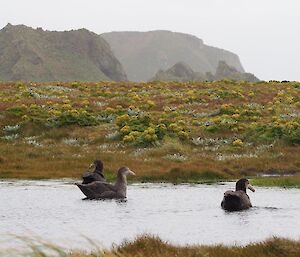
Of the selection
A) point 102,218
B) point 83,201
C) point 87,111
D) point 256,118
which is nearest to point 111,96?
point 87,111

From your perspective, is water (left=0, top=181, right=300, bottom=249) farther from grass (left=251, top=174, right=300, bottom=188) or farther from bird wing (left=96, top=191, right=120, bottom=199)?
grass (left=251, top=174, right=300, bottom=188)

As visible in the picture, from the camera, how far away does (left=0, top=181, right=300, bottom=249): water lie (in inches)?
731


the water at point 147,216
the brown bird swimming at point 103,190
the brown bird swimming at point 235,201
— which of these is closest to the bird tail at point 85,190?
the brown bird swimming at point 103,190

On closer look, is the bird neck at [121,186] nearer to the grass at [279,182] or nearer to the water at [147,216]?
the water at [147,216]

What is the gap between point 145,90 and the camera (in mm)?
76812

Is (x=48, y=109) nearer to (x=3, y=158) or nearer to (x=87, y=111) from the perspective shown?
(x=87, y=111)

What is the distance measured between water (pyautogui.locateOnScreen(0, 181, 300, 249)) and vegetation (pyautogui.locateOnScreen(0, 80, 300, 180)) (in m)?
7.99

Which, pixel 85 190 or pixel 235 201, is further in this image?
pixel 85 190

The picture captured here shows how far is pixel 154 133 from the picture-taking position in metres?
47.2

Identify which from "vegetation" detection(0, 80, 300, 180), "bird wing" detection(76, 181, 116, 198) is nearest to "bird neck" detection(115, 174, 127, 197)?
"bird wing" detection(76, 181, 116, 198)

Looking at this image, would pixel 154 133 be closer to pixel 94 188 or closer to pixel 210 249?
pixel 94 188

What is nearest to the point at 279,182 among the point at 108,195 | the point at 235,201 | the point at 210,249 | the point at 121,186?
the point at 121,186

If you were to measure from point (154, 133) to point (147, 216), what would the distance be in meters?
24.7

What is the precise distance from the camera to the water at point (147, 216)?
1856 centimetres
